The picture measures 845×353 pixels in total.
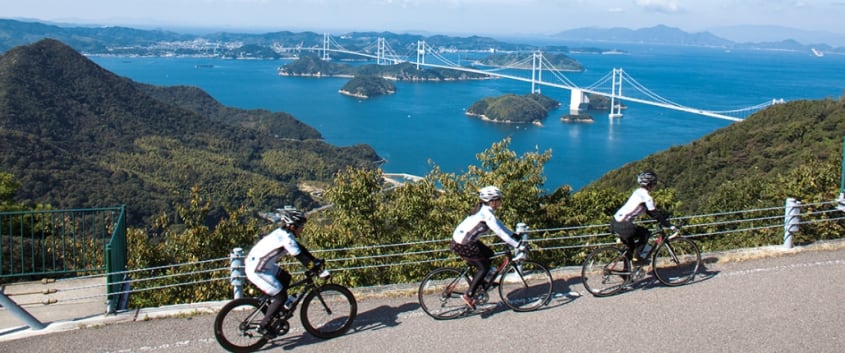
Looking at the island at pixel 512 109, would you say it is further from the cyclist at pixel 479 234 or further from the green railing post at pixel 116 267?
the cyclist at pixel 479 234

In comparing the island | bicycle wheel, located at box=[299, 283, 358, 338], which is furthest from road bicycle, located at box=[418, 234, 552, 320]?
the island

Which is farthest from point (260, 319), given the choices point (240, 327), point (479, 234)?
point (479, 234)

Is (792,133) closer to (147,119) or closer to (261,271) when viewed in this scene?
(261,271)

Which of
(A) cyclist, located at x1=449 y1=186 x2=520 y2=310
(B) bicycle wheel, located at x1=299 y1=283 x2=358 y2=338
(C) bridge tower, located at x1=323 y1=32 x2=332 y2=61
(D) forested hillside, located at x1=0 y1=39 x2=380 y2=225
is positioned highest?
(C) bridge tower, located at x1=323 y1=32 x2=332 y2=61

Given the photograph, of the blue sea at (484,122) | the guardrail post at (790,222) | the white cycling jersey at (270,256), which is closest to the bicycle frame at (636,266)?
the guardrail post at (790,222)

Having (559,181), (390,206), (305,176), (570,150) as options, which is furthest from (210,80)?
(390,206)

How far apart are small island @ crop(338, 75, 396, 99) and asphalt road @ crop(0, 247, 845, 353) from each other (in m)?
91.0

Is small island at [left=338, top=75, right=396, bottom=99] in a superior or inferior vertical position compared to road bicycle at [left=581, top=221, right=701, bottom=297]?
inferior

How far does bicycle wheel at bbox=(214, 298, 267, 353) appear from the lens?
411 cm

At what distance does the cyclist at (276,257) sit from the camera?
4.02m

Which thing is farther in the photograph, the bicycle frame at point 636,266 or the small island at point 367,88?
the small island at point 367,88

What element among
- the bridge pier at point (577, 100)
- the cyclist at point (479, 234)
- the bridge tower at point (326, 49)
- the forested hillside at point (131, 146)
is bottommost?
the forested hillside at point (131, 146)

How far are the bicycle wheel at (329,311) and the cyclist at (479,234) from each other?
71 centimetres

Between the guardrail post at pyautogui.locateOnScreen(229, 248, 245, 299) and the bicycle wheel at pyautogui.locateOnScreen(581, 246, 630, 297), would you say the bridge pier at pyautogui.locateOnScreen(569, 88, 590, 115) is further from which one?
the guardrail post at pyautogui.locateOnScreen(229, 248, 245, 299)
